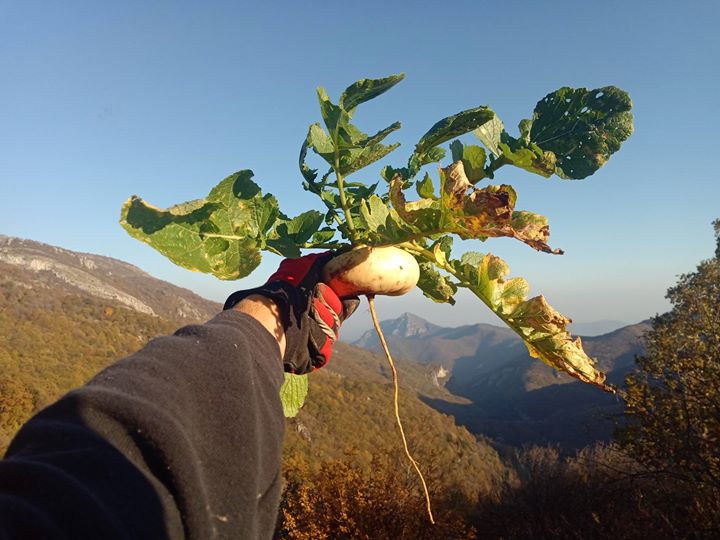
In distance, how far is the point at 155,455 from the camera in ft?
3.51

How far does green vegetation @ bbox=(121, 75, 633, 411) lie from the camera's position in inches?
77.7

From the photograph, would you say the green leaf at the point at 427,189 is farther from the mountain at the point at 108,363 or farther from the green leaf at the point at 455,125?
the mountain at the point at 108,363

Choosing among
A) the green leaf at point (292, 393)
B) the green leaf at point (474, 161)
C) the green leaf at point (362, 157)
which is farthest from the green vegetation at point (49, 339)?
the green leaf at point (474, 161)

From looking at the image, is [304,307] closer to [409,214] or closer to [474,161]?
[409,214]

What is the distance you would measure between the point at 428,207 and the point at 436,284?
32.8 inches

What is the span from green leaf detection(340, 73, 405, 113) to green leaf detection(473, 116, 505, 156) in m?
0.51

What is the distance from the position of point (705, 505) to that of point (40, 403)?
172 ft

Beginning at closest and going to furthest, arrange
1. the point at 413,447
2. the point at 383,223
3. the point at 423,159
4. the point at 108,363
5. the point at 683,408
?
the point at 383,223 → the point at 423,159 → the point at 683,408 → the point at 413,447 → the point at 108,363

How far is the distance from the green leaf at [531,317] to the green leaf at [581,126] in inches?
29.5

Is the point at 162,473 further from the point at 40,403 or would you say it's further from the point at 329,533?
the point at 40,403

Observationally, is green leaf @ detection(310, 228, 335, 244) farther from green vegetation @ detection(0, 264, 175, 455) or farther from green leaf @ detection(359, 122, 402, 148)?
green vegetation @ detection(0, 264, 175, 455)

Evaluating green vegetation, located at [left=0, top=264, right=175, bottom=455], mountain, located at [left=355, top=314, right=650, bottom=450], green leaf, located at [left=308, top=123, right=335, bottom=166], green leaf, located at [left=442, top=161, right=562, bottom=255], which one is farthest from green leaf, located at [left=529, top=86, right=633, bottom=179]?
mountain, located at [left=355, top=314, right=650, bottom=450]

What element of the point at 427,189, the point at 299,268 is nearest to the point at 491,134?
the point at 427,189

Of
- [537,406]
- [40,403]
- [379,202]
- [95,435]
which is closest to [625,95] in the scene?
[379,202]
